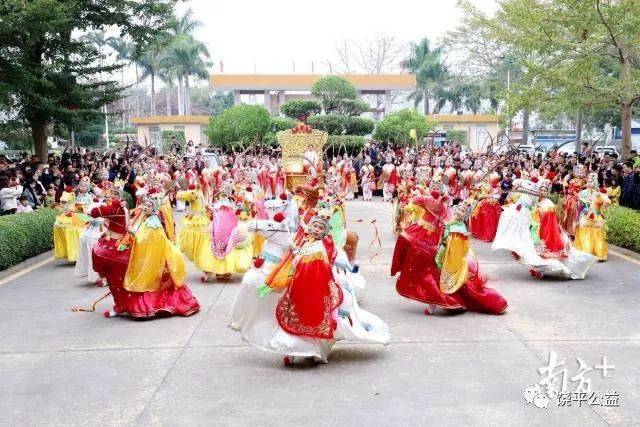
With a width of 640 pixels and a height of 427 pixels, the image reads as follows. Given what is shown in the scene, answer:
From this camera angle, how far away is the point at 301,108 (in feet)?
122

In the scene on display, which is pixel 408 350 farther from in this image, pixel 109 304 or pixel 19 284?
pixel 19 284

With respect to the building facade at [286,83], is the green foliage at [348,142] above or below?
below

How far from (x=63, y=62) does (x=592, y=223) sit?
1379 cm

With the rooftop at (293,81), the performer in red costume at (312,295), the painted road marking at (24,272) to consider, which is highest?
the rooftop at (293,81)

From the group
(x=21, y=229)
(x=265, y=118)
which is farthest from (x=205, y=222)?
(x=265, y=118)

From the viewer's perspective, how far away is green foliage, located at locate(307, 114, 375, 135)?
3575 centimetres

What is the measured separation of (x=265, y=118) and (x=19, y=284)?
25604mm

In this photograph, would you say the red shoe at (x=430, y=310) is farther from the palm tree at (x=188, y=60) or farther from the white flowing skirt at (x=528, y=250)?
the palm tree at (x=188, y=60)

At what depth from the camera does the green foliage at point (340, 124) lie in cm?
3575

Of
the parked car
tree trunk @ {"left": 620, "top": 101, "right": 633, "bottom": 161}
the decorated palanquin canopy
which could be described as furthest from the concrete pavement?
the decorated palanquin canopy

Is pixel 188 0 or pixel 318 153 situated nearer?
pixel 188 0

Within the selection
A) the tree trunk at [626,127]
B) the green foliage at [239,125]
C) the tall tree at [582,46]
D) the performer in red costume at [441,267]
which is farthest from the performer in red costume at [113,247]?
the green foliage at [239,125]

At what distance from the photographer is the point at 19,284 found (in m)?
10.8

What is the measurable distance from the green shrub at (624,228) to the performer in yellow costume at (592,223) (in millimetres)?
971
